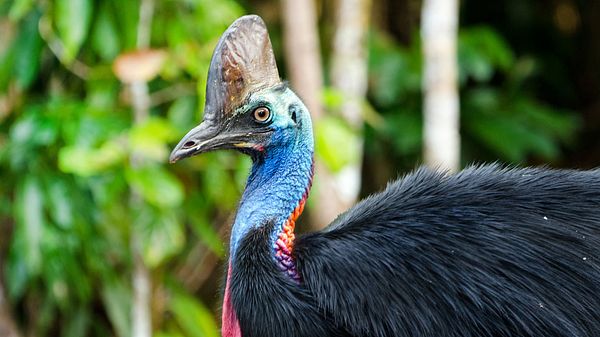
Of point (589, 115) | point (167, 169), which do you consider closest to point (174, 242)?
point (167, 169)

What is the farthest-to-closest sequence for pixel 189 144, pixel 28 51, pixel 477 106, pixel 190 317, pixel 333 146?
pixel 477 106, pixel 190 317, pixel 28 51, pixel 333 146, pixel 189 144

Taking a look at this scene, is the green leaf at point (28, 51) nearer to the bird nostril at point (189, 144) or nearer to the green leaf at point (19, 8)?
the green leaf at point (19, 8)

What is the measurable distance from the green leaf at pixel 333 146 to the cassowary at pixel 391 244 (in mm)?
1234

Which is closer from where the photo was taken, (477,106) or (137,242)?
(137,242)

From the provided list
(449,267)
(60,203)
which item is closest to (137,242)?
(60,203)

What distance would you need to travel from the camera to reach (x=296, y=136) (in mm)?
2666

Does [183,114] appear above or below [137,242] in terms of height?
above

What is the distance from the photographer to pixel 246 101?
2615 mm

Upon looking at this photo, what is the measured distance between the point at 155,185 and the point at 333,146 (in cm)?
66

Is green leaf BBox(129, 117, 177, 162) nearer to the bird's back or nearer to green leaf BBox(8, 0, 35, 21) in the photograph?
green leaf BBox(8, 0, 35, 21)

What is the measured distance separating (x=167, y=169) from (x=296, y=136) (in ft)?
5.57

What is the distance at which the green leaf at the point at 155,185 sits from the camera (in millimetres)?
3838

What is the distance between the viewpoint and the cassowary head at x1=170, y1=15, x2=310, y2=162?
2.58m

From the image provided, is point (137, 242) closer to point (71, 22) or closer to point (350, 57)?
point (71, 22)
